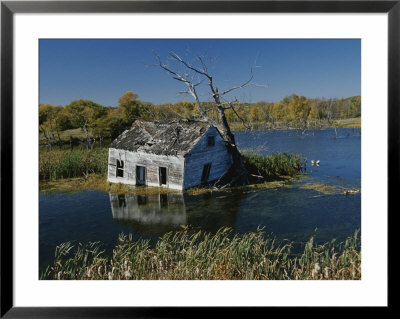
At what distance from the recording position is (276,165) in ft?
10.7

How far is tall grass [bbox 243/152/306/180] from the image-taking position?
3.19m

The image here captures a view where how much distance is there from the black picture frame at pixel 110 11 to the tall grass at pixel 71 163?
0.40 meters

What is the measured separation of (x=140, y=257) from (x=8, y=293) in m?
1.24

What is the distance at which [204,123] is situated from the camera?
3611mm

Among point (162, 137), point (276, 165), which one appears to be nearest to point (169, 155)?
point (162, 137)

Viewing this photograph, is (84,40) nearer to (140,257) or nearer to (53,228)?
(53,228)

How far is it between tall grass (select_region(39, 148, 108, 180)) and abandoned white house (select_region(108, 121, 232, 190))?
0.13 m

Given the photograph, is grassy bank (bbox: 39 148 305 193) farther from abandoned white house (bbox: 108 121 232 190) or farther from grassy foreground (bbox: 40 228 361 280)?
grassy foreground (bbox: 40 228 361 280)

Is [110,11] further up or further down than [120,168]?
Answer: further up

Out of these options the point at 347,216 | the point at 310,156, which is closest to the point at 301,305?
the point at 347,216

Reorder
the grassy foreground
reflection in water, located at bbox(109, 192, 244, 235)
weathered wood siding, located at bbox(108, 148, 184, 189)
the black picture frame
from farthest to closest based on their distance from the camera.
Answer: weathered wood siding, located at bbox(108, 148, 184, 189) → reflection in water, located at bbox(109, 192, 244, 235) → the grassy foreground → the black picture frame

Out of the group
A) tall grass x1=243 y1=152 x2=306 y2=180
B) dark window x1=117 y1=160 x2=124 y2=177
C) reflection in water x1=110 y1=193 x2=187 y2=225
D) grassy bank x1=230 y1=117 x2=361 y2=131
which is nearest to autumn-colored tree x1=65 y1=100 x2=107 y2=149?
dark window x1=117 y1=160 x2=124 y2=177

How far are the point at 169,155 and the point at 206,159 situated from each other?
0.50 m

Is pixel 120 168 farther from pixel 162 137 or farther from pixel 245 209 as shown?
pixel 245 209
